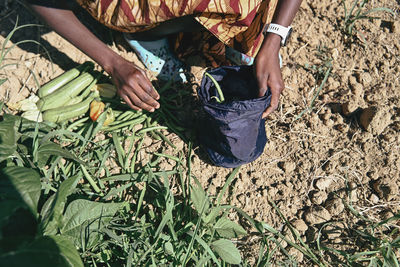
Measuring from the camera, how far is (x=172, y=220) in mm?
1835

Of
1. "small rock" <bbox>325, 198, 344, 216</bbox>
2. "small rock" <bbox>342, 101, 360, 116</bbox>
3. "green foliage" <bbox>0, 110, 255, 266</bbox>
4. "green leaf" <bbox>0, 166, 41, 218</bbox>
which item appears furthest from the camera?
"small rock" <bbox>342, 101, 360, 116</bbox>

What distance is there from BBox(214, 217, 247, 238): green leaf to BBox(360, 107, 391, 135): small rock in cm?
115

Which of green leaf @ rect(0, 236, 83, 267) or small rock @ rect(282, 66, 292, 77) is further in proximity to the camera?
small rock @ rect(282, 66, 292, 77)

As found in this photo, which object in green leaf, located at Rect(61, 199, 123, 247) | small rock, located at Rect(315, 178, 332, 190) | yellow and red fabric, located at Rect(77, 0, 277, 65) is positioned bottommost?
green leaf, located at Rect(61, 199, 123, 247)

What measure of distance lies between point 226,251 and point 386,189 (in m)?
1.13

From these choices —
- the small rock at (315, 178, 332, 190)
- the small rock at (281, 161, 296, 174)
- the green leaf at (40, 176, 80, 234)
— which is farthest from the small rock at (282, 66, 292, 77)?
the green leaf at (40, 176, 80, 234)

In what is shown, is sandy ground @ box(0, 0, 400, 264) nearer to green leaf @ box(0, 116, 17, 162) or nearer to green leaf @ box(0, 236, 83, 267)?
green leaf @ box(0, 116, 17, 162)

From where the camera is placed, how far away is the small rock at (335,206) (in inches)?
79.3

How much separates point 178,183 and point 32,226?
979mm

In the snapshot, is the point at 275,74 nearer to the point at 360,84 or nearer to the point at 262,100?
the point at 262,100

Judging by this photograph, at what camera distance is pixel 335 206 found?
6.63ft

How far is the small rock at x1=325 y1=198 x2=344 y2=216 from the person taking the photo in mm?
2014

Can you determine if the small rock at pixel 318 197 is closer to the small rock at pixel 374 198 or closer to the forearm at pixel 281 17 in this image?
the small rock at pixel 374 198

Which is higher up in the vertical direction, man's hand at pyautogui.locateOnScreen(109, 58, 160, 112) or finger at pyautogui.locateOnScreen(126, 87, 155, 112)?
man's hand at pyautogui.locateOnScreen(109, 58, 160, 112)
